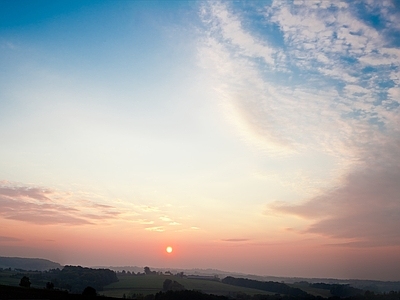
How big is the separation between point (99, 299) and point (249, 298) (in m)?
86.5

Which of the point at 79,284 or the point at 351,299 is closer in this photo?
the point at 351,299

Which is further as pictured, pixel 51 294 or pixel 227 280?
pixel 227 280

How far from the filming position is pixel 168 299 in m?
80.6

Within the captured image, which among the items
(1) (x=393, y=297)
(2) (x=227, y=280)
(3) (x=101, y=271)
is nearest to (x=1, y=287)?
(1) (x=393, y=297)

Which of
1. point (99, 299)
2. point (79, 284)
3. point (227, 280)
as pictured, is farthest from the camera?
point (227, 280)

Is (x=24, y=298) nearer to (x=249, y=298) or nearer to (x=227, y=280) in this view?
(x=249, y=298)

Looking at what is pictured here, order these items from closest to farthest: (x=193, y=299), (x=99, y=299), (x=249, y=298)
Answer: (x=99, y=299)
(x=193, y=299)
(x=249, y=298)

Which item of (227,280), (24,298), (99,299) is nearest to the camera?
(24,298)

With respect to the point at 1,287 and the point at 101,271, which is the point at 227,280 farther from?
the point at 1,287

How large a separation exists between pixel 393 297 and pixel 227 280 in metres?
112

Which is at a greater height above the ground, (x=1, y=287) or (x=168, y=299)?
(x=1, y=287)

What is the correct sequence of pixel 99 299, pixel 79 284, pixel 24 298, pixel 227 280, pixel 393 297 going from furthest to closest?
pixel 227 280, pixel 79 284, pixel 393 297, pixel 99 299, pixel 24 298

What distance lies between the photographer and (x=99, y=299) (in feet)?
129

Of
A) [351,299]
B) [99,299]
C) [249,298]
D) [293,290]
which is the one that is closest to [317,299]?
[351,299]
